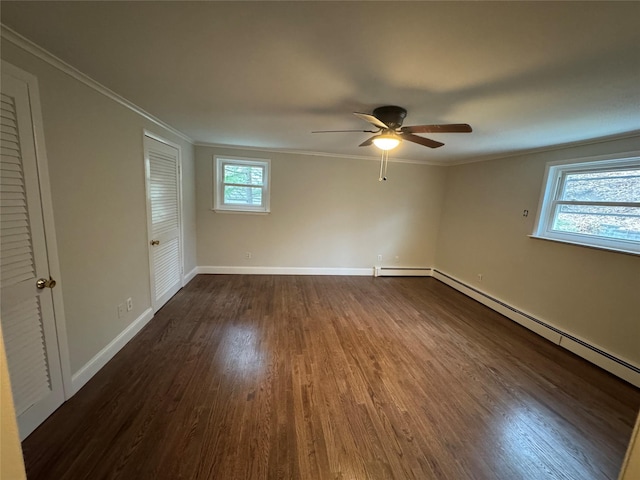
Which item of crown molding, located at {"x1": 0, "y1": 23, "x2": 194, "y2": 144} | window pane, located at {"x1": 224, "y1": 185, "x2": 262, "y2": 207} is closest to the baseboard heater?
window pane, located at {"x1": 224, "y1": 185, "x2": 262, "y2": 207}

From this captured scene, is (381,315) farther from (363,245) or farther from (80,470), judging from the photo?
(80,470)

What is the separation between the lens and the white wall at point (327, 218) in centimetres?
438

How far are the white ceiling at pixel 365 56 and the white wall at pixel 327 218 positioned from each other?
81.1 inches

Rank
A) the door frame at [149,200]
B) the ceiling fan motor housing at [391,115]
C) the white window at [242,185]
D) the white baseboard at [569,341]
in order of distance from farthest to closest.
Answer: the white window at [242,185], the door frame at [149,200], the white baseboard at [569,341], the ceiling fan motor housing at [391,115]

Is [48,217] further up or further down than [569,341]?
further up

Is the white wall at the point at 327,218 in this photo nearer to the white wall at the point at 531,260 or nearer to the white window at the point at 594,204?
the white wall at the point at 531,260

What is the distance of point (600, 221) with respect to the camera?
104 inches

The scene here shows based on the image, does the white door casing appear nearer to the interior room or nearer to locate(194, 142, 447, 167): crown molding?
the interior room

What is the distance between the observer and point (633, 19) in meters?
1.02

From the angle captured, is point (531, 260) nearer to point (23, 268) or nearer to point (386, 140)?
point (386, 140)

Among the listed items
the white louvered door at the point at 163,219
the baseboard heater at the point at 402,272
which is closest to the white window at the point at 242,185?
the white louvered door at the point at 163,219

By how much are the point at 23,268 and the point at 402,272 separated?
16.1ft

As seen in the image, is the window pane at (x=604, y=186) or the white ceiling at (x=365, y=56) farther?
the window pane at (x=604, y=186)

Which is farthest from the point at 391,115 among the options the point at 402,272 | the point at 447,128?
the point at 402,272
